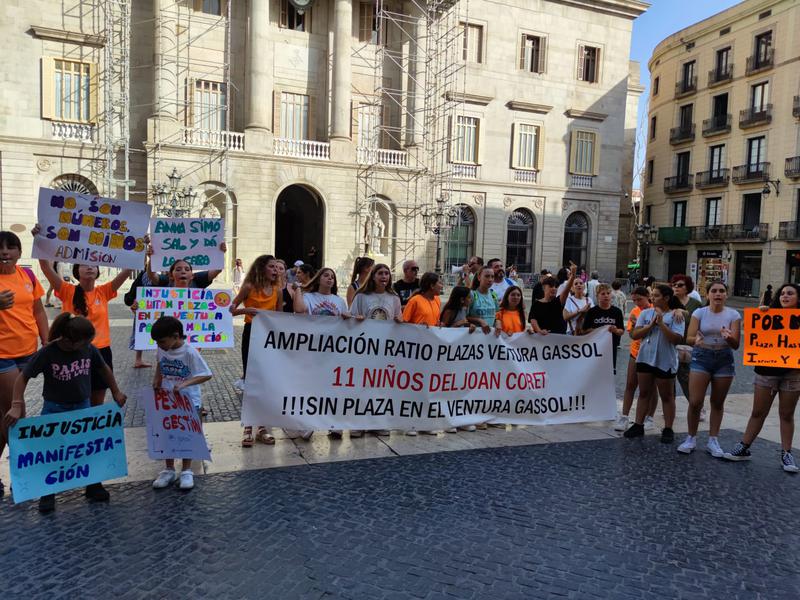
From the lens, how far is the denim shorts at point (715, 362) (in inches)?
237

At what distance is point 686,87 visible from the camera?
141ft

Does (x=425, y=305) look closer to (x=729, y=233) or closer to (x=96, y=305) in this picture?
(x=96, y=305)

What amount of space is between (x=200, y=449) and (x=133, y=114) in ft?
78.8

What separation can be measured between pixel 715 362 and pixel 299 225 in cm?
2729

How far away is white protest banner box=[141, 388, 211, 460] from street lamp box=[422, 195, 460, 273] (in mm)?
22227

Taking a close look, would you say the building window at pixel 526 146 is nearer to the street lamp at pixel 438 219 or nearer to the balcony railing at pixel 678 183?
the street lamp at pixel 438 219

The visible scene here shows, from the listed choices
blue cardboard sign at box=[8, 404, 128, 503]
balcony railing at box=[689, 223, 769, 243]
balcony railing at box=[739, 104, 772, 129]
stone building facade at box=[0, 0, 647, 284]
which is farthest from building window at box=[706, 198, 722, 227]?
blue cardboard sign at box=[8, 404, 128, 503]

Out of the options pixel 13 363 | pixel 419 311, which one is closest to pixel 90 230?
pixel 13 363

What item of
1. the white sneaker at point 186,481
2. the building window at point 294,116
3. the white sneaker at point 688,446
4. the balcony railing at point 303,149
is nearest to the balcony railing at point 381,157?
the balcony railing at point 303,149

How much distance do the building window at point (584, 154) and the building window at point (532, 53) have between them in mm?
4341

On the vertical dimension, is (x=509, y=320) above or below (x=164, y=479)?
above

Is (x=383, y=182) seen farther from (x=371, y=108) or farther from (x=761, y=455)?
(x=761, y=455)

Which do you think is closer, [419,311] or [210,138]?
[419,311]

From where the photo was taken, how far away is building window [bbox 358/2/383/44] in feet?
93.5
